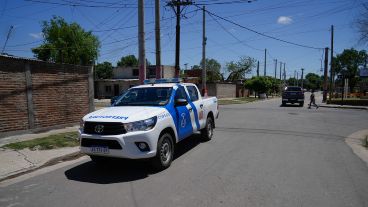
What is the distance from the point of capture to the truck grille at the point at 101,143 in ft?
20.2

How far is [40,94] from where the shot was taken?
11.3m

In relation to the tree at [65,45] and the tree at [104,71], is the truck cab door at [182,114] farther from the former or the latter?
the tree at [104,71]

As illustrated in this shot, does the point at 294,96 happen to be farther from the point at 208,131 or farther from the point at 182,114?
the point at 182,114

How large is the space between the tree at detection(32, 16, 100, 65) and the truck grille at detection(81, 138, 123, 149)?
50.3m

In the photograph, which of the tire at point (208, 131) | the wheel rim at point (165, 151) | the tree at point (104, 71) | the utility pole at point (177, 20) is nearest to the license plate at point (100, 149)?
the wheel rim at point (165, 151)

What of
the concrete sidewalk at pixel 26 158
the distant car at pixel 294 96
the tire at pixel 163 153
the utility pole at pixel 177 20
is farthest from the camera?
the distant car at pixel 294 96

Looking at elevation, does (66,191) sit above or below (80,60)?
below

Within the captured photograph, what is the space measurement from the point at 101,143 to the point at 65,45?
5220 centimetres

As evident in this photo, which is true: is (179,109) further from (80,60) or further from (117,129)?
(80,60)

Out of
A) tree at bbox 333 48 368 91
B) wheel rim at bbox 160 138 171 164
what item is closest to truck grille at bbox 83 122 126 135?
wheel rim at bbox 160 138 171 164

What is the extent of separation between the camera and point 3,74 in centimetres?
1007

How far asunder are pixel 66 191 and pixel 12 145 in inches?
167

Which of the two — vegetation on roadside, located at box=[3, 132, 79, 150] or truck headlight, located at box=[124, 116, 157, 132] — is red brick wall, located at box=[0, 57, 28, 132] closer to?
vegetation on roadside, located at box=[3, 132, 79, 150]

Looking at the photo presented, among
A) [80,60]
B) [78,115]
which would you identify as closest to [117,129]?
[78,115]
